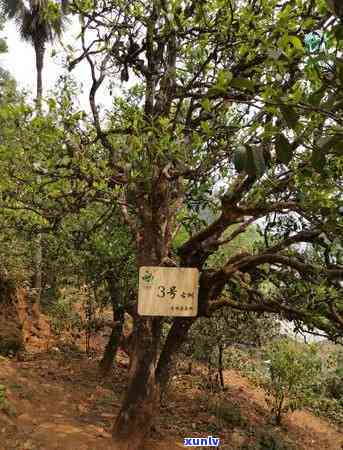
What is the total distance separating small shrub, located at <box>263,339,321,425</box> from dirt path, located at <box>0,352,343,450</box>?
687 millimetres

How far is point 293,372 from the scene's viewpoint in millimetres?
9336

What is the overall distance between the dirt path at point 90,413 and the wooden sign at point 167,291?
2.21 m

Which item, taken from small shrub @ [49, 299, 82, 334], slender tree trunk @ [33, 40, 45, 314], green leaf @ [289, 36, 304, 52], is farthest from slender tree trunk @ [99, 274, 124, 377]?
green leaf @ [289, 36, 304, 52]

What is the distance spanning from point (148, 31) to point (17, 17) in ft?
36.4

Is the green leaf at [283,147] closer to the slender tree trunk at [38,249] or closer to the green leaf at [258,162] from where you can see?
the green leaf at [258,162]

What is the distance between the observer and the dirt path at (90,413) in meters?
5.49

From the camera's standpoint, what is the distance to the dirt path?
5.49m

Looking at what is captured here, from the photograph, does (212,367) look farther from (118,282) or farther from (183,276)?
(183,276)

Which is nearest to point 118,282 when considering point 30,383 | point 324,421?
point 30,383

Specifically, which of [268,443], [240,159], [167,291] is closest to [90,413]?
[268,443]

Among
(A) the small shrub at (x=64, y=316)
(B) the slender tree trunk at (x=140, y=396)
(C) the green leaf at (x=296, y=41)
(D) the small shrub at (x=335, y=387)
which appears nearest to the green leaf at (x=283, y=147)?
(C) the green leaf at (x=296, y=41)

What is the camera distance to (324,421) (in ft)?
35.8

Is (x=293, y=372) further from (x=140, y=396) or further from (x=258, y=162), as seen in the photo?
(x=258, y=162)

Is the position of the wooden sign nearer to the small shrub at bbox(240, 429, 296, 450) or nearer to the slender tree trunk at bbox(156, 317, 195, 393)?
the slender tree trunk at bbox(156, 317, 195, 393)
